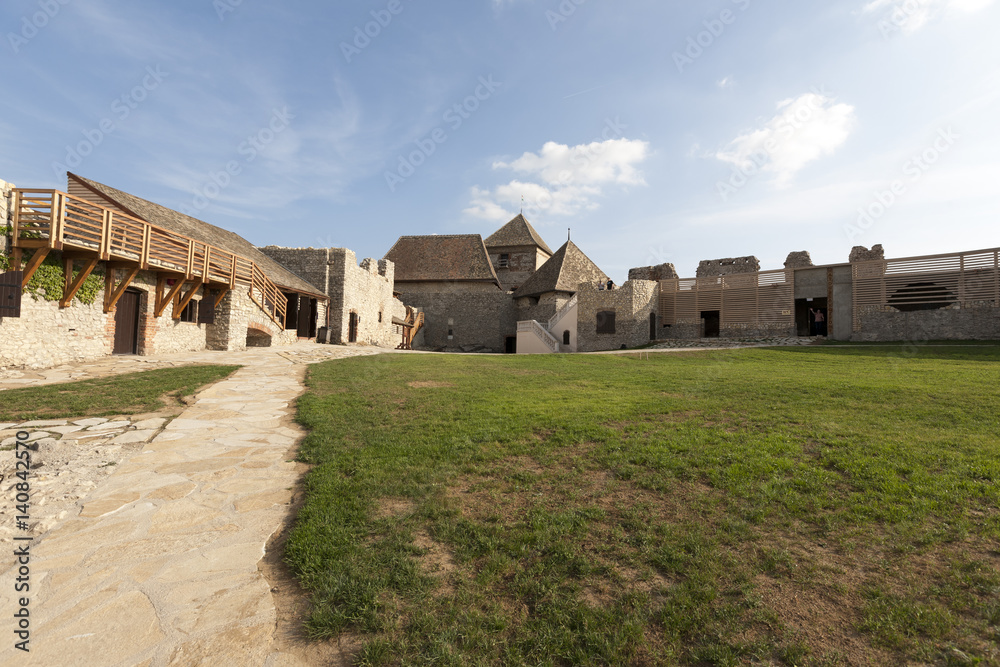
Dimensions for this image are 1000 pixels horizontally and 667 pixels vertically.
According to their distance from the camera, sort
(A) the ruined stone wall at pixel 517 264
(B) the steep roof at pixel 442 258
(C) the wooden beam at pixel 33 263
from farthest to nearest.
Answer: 1. (A) the ruined stone wall at pixel 517 264
2. (B) the steep roof at pixel 442 258
3. (C) the wooden beam at pixel 33 263

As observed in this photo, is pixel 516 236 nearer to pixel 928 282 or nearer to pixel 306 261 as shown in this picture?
pixel 306 261

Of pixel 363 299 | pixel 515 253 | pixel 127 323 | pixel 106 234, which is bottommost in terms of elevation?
pixel 127 323

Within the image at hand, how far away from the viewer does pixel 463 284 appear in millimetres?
40156

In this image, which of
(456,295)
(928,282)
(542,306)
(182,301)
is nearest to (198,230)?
(182,301)

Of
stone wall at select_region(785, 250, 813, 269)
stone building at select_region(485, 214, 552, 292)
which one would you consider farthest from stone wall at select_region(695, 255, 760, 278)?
stone building at select_region(485, 214, 552, 292)

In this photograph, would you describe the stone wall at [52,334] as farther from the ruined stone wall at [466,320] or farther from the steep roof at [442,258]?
the steep roof at [442,258]

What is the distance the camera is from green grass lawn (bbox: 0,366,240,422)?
24.7 ft

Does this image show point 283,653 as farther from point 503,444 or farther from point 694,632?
point 503,444

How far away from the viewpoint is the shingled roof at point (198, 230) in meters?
17.9

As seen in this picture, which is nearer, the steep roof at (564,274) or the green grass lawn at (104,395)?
the green grass lawn at (104,395)

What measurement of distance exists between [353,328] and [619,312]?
1668 centimetres

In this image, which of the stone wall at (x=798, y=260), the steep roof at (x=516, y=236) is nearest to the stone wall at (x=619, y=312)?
the stone wall at (x=798, y=260)

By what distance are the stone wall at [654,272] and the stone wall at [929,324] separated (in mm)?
11126

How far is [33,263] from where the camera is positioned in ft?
40.4
